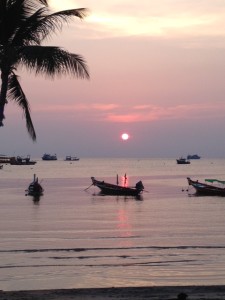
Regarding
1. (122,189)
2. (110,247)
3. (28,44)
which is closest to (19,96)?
(28,44)

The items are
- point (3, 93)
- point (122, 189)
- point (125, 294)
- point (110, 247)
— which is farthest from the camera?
point (122, 189)

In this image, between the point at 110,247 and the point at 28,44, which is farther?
the point at 110,247

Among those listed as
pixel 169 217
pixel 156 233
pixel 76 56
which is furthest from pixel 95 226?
pixel 76 56

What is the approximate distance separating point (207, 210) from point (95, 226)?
1583 centimetres

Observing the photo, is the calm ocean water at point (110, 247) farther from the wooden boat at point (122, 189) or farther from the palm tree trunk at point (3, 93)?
the wooden boat at point (122, 189)

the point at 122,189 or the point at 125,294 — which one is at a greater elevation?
the point at 122,189

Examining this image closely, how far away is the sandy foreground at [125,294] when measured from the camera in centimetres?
1332

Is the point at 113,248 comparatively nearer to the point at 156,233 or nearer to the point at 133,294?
the point at 156,233

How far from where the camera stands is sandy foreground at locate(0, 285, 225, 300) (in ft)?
43.7

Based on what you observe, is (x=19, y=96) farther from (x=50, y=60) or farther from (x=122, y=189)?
(x=122, y=189)

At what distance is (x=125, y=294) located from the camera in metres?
13.8

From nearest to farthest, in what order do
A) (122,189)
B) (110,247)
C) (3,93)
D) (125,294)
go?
1. (125,294)
2. (3,93)
3. (110,247)
4. (122,189)

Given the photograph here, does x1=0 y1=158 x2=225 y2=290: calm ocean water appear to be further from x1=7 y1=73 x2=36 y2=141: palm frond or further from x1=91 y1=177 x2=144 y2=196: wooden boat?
x1=91 y1=177 x2=144 y2=196: wooden boat

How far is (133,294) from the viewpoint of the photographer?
13820 millimetres
